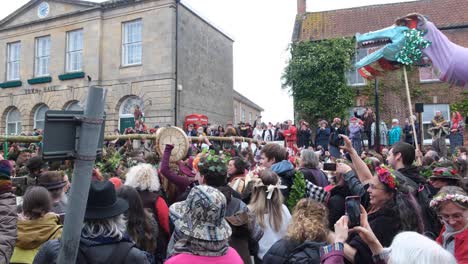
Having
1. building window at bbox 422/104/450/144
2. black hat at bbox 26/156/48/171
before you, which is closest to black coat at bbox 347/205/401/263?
black hat at bbox 26/156/48/171

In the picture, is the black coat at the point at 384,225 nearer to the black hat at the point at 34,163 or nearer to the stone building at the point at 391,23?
the black hat at the point at 34,163

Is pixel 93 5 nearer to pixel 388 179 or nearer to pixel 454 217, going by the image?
pixel 388 179

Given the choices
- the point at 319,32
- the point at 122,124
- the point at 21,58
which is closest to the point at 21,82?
the point at 21,58

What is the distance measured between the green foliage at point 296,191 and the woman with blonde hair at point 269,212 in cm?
55

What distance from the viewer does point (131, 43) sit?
2198cm

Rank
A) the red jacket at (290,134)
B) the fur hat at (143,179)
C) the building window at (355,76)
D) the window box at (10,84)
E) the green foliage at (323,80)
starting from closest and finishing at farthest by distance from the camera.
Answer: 1. the fur hat at (143,179)
2. the red jacket at (290,134)
3. the green foliage at (323,80)
4. the building window at (355,76)
5. the window box at (10,84)

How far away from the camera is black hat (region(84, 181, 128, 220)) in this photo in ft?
7.36

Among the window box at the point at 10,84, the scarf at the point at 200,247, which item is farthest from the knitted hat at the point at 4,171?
the window box at the point at 10,84

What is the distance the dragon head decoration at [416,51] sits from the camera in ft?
19.0

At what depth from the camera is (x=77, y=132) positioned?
5.91 feet

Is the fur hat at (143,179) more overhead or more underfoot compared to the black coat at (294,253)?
more overhead

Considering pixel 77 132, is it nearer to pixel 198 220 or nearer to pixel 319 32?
pixel 198 220

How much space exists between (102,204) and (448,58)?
5603 millimetres

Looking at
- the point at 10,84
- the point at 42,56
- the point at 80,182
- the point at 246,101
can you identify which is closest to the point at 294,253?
the point at 80,182
